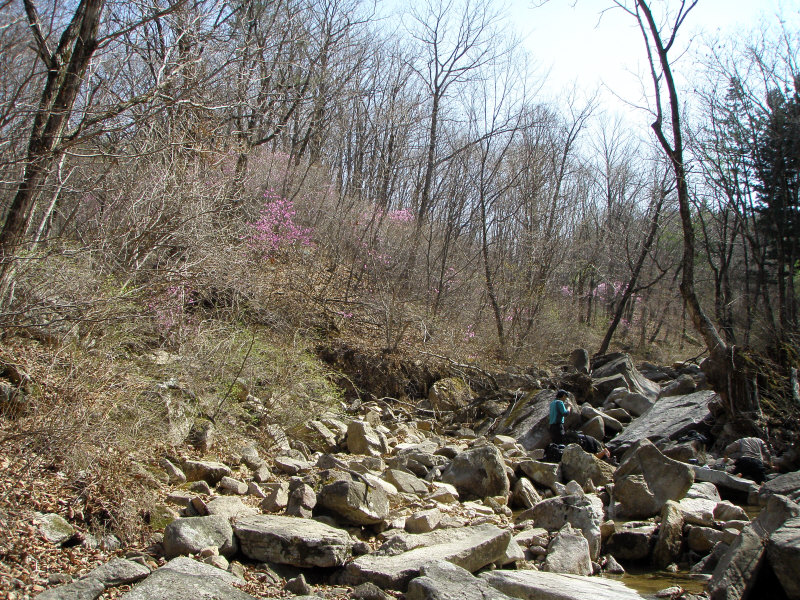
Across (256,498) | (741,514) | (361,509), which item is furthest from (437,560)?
(741,514)

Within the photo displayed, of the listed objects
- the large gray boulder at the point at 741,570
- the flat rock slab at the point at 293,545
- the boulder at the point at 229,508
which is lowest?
the boulder at the point at 229,508

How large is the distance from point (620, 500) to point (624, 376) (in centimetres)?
659

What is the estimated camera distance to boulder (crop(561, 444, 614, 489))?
7.07 metres

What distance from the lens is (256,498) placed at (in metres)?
5.25

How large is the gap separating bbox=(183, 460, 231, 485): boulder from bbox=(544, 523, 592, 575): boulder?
288cm

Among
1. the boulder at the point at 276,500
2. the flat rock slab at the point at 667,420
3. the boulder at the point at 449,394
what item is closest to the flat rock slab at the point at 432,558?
the boulder at the point at 276,500

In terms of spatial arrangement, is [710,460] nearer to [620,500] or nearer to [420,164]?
[620,500]

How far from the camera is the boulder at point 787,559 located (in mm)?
3670

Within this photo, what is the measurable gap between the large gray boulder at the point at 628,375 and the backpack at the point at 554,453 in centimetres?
401

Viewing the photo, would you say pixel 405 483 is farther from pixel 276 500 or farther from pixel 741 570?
pixel 741 570

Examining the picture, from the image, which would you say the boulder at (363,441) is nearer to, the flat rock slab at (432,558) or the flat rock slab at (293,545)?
the flat rock slab at (432,558)

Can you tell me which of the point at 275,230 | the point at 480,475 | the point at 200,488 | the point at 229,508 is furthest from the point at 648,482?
the point at 275,230

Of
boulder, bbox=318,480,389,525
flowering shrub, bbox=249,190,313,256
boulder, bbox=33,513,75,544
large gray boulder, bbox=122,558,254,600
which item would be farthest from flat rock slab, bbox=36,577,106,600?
flowering shrub, bbox=249,190,313,256

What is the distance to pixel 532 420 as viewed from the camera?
9578 mm
